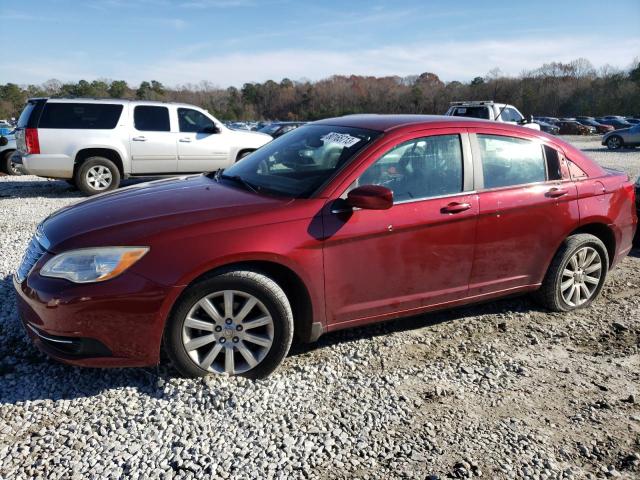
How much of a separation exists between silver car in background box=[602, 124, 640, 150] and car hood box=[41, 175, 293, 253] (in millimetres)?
26724

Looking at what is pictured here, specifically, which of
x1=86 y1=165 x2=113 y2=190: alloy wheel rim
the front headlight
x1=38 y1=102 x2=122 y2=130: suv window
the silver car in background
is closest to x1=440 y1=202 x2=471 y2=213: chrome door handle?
the front headlight

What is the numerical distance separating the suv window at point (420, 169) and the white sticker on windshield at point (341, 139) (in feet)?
0.90

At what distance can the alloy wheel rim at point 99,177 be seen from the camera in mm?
10180

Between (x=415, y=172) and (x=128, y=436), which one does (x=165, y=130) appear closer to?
(x=415, y=172)

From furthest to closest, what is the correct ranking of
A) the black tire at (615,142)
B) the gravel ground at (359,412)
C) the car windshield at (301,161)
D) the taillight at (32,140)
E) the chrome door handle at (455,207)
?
1. the black tire at (615,142)
2. the taillight at (32,140)
3. the chrome door handle at (455,207)
4. the car windshield at (301,161)
5. the gravel ground at (359,412)

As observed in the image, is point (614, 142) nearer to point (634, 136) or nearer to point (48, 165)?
point (634, 136)

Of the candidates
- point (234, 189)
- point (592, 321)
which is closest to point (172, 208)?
point (234, 189)

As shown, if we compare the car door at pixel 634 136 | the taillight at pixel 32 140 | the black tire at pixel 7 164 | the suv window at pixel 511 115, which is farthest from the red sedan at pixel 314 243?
the car door at pixel 634 136

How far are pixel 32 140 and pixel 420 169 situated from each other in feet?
28.3

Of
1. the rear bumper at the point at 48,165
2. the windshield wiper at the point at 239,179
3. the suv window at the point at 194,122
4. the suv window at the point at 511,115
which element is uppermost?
the suv window at the point at 511,115

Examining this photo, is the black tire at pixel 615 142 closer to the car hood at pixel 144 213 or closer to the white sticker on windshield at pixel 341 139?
the white sticker on windshield at pixel 341 139

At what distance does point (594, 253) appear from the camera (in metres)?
4.50

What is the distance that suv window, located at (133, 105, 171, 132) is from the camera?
10.5m

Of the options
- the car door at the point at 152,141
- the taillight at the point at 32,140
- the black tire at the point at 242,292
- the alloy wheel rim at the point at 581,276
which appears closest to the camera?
the black tire at the point at 242,292
